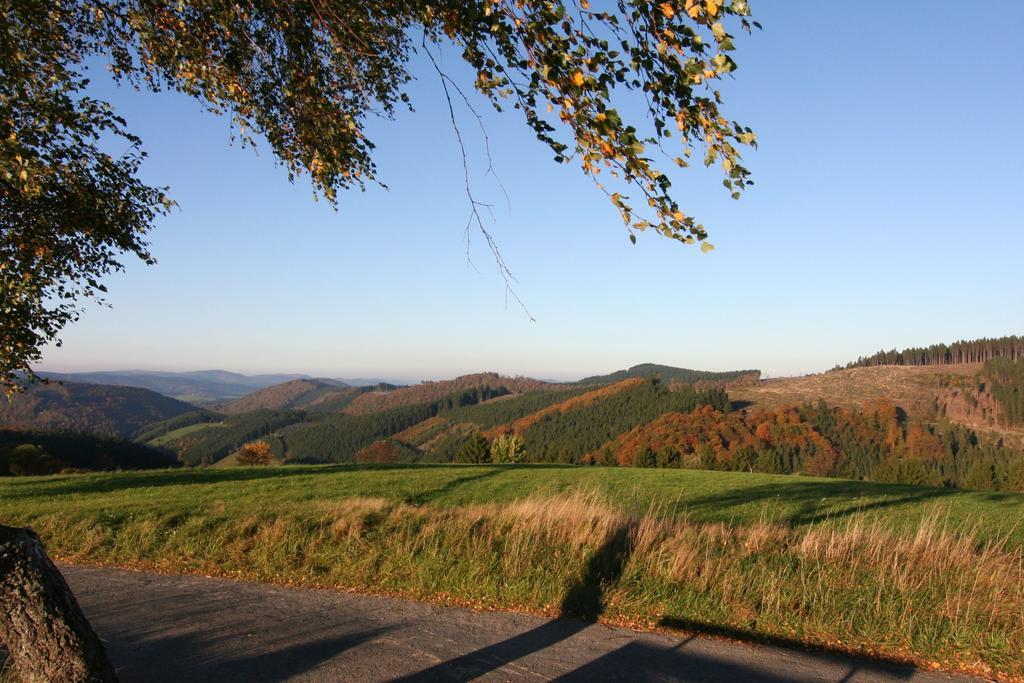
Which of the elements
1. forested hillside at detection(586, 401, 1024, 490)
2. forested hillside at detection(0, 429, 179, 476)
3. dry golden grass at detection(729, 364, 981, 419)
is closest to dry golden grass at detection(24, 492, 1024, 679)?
forested hillside at detection(0, 429, 179, 476)

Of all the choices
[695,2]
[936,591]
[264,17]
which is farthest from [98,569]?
[936,591]

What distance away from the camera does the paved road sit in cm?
489

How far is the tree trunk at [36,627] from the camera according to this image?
3611mm

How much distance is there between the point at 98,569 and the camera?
8.39 m

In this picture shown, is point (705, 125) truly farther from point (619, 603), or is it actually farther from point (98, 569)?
point (98, 569)

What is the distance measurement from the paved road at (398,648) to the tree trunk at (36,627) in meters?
1.19

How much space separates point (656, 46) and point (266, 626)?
6.02 metres

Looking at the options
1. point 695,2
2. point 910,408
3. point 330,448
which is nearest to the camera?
point 695,2

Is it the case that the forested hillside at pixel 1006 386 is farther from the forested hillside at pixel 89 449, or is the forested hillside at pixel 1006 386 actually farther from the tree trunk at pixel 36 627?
the tree trunk at pixel 36 627

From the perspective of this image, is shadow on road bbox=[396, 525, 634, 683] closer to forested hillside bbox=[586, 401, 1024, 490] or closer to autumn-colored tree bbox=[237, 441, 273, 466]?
autumn-colored tree bbox=[237, 441, 273, 466]

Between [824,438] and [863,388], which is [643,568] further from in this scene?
[863,388]

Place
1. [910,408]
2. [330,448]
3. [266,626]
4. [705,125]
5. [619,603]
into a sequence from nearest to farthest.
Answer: [705,125], [266,626], [619,603], [910,408], [330,448]

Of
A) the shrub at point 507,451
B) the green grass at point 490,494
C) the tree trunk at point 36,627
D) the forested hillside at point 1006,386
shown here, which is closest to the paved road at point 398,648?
the tree trunk at point 36,627

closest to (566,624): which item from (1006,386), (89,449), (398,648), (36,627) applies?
(398,648)
